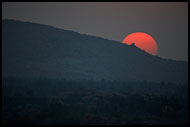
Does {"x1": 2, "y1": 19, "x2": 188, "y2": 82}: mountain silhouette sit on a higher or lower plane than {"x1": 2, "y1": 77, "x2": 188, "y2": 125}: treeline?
higher

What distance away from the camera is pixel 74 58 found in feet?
201

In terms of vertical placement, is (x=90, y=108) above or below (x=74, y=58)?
below

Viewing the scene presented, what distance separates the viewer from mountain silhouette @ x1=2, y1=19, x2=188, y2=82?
54.1 m

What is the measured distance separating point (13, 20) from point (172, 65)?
123 feet

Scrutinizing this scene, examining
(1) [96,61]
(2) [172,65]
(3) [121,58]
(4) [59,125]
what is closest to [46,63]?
(1) [96,61]

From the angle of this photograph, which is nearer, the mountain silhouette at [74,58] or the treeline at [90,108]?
the treeline at [90,108]

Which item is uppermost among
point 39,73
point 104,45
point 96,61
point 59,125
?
point 104,45

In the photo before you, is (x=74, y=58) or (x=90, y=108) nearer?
(x=90, y=108)

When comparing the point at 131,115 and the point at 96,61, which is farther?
the point at 96,61

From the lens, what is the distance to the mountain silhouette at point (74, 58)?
5409cm

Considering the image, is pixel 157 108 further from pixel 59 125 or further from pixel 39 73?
pixel 39 73

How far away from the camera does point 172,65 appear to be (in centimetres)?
6931

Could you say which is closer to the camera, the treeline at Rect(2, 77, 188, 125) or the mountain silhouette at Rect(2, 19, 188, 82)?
the treeline at Rect(2, 77, 188, 125)

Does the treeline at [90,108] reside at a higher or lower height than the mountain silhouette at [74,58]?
→ lower
